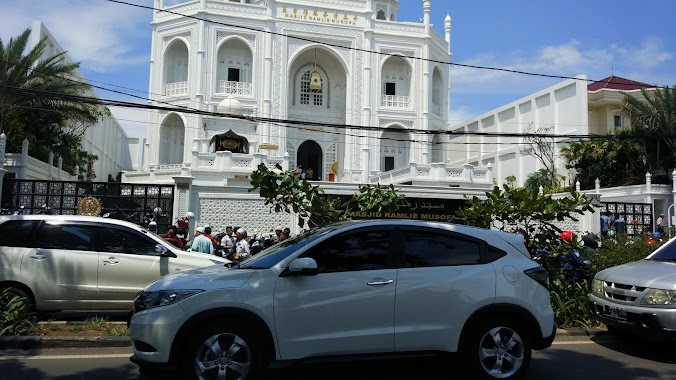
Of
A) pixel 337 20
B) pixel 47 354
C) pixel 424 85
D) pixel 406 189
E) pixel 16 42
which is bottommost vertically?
pixel 47 354

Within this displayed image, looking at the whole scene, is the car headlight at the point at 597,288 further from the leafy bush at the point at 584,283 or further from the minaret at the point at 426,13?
the minaret at the point at 426,13

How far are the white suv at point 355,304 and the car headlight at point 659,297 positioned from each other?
1.72 metres

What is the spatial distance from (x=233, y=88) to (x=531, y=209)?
29.6 meters

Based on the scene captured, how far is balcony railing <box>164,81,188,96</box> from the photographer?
117 feet

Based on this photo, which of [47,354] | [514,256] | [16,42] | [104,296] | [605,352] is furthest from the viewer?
[16,42]

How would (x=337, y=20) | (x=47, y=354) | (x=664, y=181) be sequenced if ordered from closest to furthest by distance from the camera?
(x=47, y=354)
(x=664, y=181)
(x=337, y=20)

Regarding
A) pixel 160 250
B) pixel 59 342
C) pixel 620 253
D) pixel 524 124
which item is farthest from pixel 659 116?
pixel 59 342

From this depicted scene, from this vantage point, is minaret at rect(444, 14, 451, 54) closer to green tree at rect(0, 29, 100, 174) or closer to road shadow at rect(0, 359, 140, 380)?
green tree at rect(0, 29, 100, 174)

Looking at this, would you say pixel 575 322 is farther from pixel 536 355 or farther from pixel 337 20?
pixel 337 20

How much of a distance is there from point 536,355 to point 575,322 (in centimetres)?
185

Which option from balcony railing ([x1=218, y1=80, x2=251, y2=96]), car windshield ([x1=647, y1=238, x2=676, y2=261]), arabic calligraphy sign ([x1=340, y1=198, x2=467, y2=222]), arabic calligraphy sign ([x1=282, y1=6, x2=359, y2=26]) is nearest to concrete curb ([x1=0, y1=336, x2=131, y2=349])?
car windshield ([x1=647, y1=238, x2=676, y2=261])

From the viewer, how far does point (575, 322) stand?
8031mm

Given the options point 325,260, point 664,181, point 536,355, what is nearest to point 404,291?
point 325,260

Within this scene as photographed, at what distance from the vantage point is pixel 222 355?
4668mm
